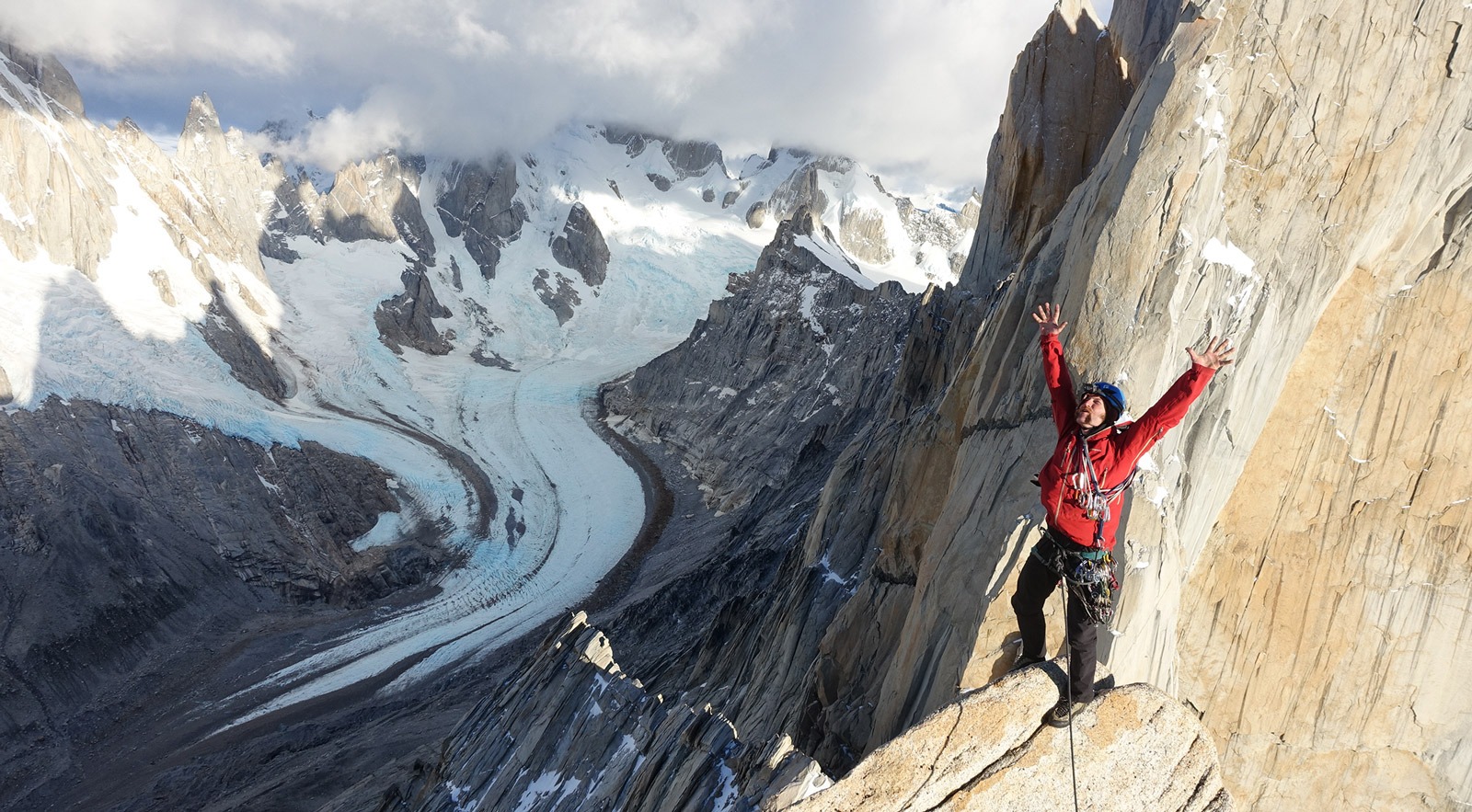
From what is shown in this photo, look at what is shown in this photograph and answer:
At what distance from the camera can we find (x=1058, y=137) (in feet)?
59.2

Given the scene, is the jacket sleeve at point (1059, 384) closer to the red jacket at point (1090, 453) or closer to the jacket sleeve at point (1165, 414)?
the red jacket at point (1090, 453)

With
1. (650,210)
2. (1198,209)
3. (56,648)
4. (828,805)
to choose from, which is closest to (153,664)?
(56,648)

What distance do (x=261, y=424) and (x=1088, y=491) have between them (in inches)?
2354

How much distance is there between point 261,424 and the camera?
181 ft

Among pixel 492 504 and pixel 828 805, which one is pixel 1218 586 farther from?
pixel 492 504

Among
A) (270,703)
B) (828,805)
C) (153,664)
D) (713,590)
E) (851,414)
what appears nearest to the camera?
(828,805)

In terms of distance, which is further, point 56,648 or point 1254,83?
point 56,648

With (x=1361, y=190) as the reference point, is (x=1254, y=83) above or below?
above

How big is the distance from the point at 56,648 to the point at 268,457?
17461 millimetres

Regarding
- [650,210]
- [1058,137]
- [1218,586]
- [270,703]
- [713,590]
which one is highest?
[650,210]

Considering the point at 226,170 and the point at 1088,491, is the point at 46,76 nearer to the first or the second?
the point at 226,170

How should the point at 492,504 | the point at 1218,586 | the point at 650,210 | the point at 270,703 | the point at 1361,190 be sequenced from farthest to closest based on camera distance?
A: the point at 650,210 → the point at 492,504 → the point at 270,703 → the point at 1218,586 → the point at 1361,190

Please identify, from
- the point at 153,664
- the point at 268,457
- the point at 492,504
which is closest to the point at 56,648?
the point at 153,664

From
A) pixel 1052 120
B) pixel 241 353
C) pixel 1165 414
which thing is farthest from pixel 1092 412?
pixel 241 353
